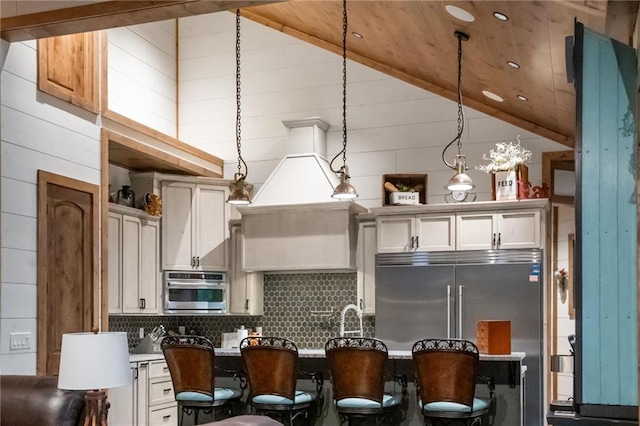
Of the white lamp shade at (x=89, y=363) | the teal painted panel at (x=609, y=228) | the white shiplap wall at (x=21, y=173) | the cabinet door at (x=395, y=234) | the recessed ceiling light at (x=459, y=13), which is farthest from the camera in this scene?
the cabinet door at (x=395, y=234)

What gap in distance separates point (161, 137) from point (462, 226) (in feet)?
9.87

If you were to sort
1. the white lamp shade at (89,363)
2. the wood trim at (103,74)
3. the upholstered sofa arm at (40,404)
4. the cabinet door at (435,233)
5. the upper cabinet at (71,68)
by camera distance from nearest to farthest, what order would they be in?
1. the white lamp shade at (89,363)
2. the upholstered sofa arm at (40,404)
3. the upper cabinet at (71,68)
4. the wood trim at (103,74)
5. the cabinet door at (435,233)

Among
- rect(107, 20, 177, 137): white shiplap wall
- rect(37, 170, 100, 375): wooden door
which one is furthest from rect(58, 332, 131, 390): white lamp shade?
rect(107, 20, 177, 137): white shiplap wall

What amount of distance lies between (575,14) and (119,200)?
4.80 meters

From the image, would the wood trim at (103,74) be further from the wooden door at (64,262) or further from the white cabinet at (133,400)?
the white cabinet at (133,400)

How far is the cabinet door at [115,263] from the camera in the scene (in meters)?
6.59

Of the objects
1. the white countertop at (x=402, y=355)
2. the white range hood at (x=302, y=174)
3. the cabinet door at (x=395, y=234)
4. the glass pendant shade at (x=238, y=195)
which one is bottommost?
the white countertop at (x=402, y=355)

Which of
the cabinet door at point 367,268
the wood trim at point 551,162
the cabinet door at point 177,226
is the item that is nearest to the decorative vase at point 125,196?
the cabinet door at point 177,226

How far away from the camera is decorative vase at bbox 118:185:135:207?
709cm

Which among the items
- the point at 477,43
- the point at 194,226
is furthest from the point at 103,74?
the point at 477,43

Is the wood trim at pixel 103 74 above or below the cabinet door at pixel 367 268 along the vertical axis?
above

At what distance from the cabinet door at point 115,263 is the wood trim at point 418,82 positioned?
290 cm

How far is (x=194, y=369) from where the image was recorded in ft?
16.7

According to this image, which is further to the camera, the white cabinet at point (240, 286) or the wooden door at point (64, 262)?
the white cabinet at point (240, 286)
